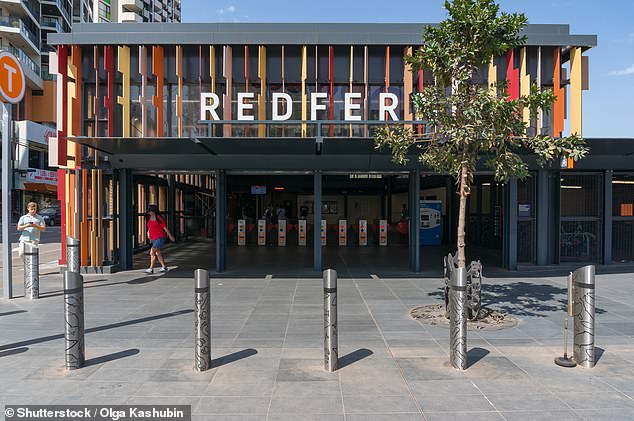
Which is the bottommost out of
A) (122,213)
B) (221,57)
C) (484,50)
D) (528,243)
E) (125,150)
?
(528,243)

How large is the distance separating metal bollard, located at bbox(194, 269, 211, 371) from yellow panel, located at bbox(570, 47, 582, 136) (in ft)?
36.0

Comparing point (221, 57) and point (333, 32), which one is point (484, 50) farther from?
point (221, 57)

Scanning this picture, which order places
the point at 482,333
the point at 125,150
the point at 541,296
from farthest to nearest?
1. the point at 125,150
2. the point at 541,296
3. the point at 482,333

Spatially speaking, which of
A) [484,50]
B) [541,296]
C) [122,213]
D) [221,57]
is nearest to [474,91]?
[484,50]

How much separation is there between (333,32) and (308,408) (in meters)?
10.3

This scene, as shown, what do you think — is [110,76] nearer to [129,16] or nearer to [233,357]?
[233,357]

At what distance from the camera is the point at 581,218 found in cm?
1277

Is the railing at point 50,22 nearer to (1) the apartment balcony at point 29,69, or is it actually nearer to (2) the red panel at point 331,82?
(1) the apartment balcony at point 29,69

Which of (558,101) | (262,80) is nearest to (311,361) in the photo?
(262,80)

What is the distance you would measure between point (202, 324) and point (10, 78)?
7105mm

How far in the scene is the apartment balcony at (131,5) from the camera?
74.1m

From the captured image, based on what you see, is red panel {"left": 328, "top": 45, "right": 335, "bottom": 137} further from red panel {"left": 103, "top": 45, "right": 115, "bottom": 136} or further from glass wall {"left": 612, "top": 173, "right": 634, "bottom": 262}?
glass wall {"left": 612, "top": 173, "right": 634, "bottom": 262}

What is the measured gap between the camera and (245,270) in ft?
41.2

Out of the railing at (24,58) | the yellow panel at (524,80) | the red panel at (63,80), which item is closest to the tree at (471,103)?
the yellow panel at (524,80)
